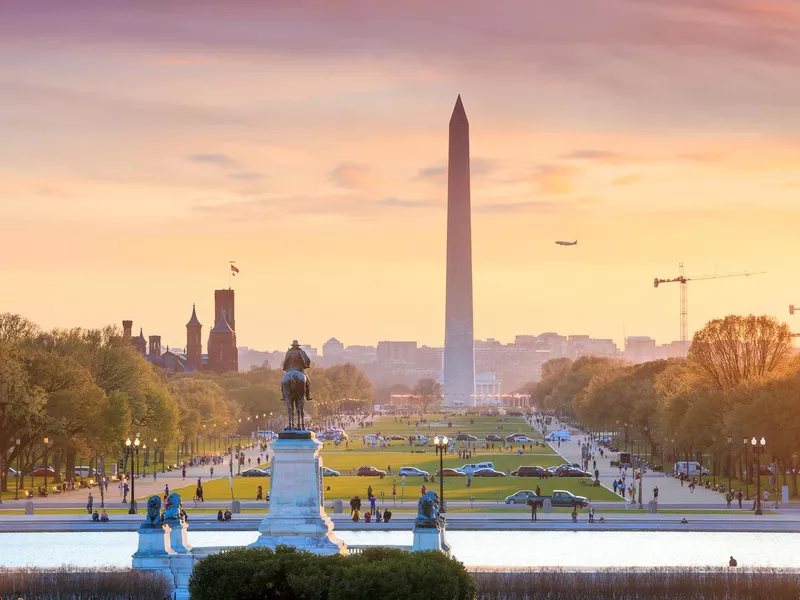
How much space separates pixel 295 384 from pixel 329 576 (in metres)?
10.3

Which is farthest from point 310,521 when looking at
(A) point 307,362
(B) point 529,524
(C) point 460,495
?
(C) point 460,495

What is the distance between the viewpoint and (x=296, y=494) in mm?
43656

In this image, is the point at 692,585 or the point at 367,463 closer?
the point at 692,585

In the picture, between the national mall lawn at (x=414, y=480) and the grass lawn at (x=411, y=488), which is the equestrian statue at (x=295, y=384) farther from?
the grass lawn at (x=411, y=488)

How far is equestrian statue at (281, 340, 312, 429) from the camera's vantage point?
1762 inches

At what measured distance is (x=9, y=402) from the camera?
8794cm

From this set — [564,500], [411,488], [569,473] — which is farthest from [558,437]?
[564,500]

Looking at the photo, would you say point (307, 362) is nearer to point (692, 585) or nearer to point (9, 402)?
point (692, 585)

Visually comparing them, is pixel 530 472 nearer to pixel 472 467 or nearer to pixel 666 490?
pixel 472 467

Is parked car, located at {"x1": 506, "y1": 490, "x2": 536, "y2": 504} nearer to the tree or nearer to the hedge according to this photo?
the tree

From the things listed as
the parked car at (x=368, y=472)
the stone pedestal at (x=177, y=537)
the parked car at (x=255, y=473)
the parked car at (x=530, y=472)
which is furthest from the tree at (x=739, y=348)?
the stone pedestal at (x=177, y=537)

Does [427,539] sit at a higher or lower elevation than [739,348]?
lower

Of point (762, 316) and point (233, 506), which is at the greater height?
point (762, 316)

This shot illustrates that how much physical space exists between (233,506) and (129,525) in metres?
5.55
